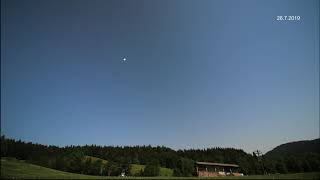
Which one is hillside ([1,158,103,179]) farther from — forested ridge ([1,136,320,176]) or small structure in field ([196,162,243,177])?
small structure in field ([196,162,243,177])

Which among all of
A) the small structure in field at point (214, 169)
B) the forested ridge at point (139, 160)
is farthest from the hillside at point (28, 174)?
the small structure in field at point (214, 169)

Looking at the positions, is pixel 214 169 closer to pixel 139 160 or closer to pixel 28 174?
pixel 139 160

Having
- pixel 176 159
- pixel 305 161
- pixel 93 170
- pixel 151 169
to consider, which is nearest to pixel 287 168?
pixel 305 161

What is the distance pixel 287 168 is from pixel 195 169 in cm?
4333

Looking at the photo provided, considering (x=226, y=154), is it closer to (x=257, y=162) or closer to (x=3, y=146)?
(x=257, y=162)

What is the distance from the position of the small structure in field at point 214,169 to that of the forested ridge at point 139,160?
10.6 feet

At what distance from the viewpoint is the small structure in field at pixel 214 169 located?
413 ft

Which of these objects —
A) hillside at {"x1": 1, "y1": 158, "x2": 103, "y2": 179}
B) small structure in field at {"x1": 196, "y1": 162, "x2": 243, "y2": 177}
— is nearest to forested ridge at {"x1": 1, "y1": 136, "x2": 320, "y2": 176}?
small structure in field at {"x1": 196, "y1": 162, "x2": 243, "y2": 177}

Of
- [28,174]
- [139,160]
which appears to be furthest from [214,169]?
[28,174]

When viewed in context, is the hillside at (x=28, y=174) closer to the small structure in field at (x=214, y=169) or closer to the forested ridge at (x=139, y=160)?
the forested ridge at (x=139, y=160)

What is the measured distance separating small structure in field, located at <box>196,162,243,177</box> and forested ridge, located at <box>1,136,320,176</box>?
10.6 feet

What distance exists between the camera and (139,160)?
158 m

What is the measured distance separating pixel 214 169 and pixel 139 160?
4468cm

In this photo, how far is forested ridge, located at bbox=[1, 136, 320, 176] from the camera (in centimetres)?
11275
